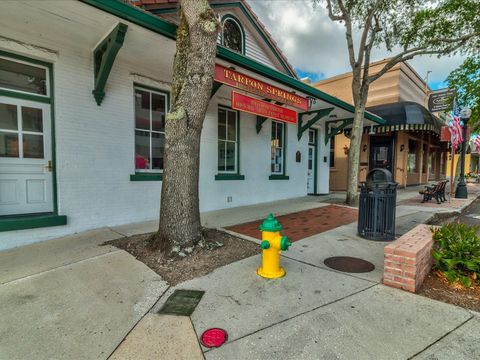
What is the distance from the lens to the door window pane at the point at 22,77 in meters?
4.31

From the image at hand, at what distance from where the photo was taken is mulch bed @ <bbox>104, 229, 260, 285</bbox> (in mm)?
3287

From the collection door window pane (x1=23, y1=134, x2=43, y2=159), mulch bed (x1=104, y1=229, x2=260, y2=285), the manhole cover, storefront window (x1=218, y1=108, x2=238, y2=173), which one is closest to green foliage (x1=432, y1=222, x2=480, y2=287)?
the manhole cover

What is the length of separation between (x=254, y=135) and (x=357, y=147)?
337cm

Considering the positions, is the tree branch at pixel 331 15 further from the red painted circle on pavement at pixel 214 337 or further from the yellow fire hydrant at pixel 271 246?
the red painted circle on pavement at pixel 214 337

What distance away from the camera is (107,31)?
4355 millimetres

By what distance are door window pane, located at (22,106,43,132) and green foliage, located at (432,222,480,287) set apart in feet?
21.8

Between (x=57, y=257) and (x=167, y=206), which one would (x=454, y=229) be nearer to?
(x=167, y=206)

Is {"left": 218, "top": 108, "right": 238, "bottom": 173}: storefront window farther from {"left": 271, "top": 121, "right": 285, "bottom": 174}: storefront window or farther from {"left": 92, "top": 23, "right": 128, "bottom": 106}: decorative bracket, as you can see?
{"left": 92, "top": 23, "right": 128, "bottom": 106}: decorative bracket

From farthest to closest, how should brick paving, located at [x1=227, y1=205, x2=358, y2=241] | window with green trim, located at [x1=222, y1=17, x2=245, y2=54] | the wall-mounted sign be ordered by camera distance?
1. the wall-mounted sign
2. window with green trim, located at [x1=222, y1=17, x2=245, y2=54]
3. brick paving, located at [x1=227, y1=205, x2=358, y2=241]

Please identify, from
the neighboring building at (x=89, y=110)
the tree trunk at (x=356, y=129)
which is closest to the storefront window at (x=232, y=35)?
the neighboring building at (x=89, y=110)

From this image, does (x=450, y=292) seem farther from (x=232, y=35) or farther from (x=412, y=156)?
(x=412, y=156)

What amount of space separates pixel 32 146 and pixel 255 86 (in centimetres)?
479

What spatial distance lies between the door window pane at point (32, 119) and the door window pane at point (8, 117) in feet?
0.39

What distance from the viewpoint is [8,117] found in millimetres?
4367
